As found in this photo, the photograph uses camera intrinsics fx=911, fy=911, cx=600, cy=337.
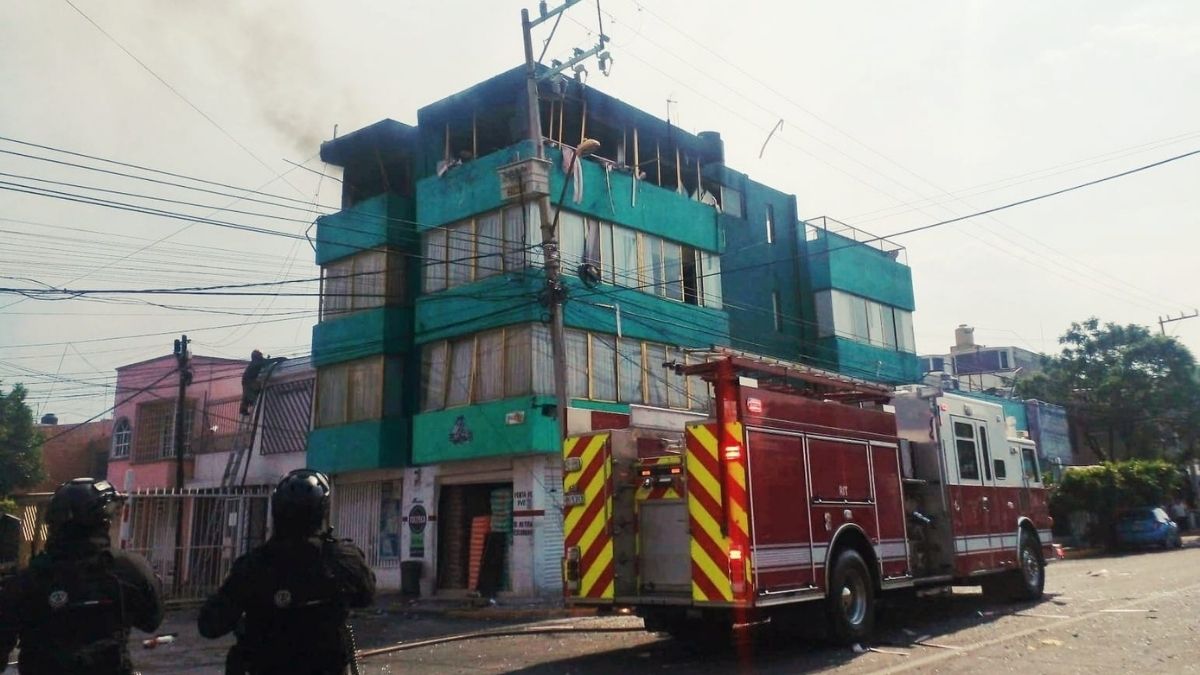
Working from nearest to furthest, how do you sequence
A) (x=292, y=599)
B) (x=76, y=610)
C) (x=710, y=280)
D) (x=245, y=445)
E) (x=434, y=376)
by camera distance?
(x=292, y=599) → (x=76, y=610) → (x=434, y=376) → (x=710, y=280) → (x=245, y=445)

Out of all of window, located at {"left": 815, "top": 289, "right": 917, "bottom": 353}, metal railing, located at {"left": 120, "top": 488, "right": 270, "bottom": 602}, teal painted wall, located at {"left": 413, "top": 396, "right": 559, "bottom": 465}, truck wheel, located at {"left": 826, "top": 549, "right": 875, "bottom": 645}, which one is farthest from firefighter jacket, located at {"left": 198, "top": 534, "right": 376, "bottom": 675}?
window, located at {"left": 815, "top": 289, "right": 917, "bottom": 353}

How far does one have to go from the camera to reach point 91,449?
44.9 m

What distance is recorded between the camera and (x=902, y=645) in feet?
32.2

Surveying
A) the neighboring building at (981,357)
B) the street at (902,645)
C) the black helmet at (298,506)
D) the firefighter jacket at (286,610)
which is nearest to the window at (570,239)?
the street at (902,645)

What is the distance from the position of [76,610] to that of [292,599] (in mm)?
A: 931

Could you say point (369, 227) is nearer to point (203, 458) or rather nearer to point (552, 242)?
point (552, 242)

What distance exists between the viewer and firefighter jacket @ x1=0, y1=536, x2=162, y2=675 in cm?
364

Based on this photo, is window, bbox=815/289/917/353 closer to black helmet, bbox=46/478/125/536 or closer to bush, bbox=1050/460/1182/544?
bush, bbox=1050/460/1182/544

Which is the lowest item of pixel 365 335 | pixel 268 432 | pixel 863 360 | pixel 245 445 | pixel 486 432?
pixel 486 432

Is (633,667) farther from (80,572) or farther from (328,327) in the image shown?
(328,327)

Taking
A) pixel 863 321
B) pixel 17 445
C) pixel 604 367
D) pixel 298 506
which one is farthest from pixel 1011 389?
pixel 298 506

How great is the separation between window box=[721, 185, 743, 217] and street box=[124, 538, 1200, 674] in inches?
555

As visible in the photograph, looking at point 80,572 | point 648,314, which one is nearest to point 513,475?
point 648,314

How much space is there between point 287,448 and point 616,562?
17.6 m
